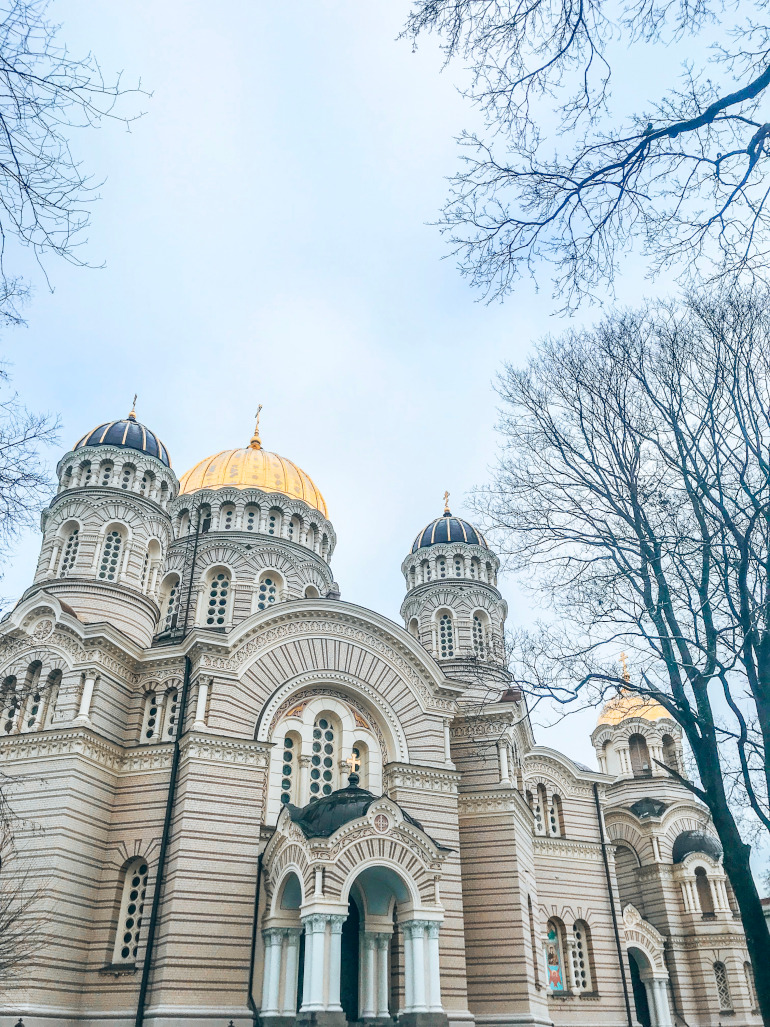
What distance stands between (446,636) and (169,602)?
9.72 metres

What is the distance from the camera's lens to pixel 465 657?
91.6 ft

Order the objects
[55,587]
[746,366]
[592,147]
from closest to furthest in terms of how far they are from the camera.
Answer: [592,147] → [746,366] → [55,587]

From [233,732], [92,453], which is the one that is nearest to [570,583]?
[233,732]

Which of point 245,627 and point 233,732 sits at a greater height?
point 245,627

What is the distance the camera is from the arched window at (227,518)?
87.4 feet

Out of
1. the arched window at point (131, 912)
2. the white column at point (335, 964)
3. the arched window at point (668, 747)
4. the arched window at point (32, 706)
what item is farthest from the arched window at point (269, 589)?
the arched window at point (668, 747)

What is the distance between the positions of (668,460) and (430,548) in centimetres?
2078

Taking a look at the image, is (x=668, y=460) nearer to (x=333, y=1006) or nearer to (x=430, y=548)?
(x=333, y=1006)

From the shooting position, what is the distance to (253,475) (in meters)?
28.0

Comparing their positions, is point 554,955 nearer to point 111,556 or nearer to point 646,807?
point 646,807

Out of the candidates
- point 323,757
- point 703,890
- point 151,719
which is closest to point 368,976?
point 323,757

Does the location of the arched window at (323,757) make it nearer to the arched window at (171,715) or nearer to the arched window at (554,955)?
the arched window at (171,715)

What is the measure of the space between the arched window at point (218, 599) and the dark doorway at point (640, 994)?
1763 centimetres

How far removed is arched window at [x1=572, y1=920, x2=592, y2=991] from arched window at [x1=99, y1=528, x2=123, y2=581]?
16.6 metres
